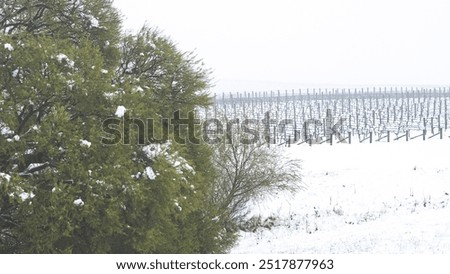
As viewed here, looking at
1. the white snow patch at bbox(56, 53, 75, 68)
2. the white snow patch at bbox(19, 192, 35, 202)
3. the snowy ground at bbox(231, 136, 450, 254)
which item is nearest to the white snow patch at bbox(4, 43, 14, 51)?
the white snow patch at bbox(56, 53, 75, 68)

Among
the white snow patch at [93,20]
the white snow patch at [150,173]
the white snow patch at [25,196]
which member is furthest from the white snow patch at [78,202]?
the white snow patch at [93,20]

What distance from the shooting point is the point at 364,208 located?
26750 millimetres

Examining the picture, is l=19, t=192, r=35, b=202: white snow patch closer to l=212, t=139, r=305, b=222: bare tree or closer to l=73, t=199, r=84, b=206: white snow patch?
l=73, t=199, r=84, b=206: white snow patch

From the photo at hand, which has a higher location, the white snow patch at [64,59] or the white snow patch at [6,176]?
the white snow patch at [64,59]

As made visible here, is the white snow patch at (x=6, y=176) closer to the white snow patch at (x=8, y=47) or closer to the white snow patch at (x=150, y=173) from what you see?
the white snow patch at (x=8, y=47)

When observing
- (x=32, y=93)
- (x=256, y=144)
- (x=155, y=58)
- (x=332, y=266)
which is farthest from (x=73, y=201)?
(x=256, y=144)

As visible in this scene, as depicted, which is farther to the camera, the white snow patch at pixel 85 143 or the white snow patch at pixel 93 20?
the white snow patch at pixel 93 20

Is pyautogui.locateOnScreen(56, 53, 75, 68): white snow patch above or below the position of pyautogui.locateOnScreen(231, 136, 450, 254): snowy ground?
above

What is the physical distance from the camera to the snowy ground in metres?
17.1

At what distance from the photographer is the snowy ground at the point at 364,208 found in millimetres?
17078

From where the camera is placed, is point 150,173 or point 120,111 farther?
point 150,173

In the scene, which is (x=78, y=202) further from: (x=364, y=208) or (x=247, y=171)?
(x=364, y=208)

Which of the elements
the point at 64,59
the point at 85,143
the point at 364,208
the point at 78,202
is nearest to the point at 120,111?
the point at 85,143

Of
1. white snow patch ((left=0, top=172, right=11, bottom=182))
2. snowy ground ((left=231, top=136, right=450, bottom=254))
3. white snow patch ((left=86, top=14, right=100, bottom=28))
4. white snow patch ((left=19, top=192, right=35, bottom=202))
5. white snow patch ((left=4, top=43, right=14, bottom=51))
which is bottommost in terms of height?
snowy ground ((left=231, top=136, right=450, bottom=254))
